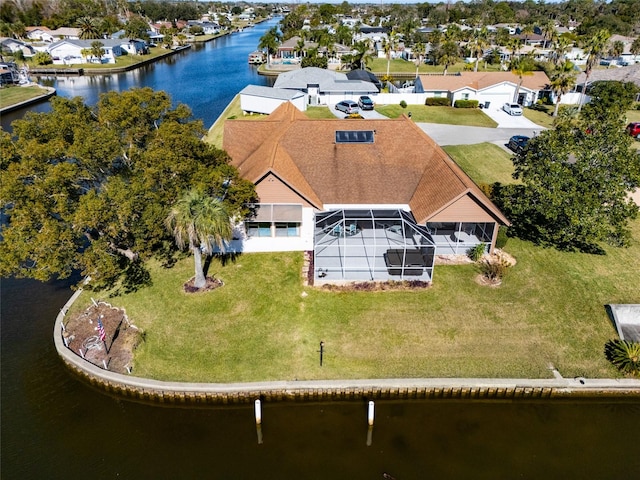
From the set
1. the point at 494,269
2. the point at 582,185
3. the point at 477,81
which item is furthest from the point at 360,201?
the point at 477,81

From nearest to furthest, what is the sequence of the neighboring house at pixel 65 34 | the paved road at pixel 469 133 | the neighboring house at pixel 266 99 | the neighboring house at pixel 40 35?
the paved road at pixel 469 133
the neighboring house at pixel 266 99
the neighboring house at pixel 65 34
the neighboring house at pixel 40 35

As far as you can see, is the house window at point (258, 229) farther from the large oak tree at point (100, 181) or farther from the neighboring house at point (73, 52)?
the neighboring house at point (73, 52)

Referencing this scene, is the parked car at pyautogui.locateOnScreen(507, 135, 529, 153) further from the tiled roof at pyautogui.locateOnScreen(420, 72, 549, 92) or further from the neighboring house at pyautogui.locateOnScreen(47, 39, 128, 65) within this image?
the neighboring house at pyautogui.locateOnScreen(47, 39, 128, 65)

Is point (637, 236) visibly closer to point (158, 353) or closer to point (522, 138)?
point (522, 138)

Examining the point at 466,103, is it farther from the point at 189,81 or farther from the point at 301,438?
the point at 301,438

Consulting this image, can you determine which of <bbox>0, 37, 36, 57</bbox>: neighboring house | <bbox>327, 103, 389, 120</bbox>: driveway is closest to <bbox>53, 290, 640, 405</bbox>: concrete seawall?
<bbox>327, 103, 389, 120</bbox>: driveway

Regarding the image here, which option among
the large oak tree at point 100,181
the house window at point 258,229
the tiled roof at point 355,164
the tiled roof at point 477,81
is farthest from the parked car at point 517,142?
the large oak tree at point 100,181
